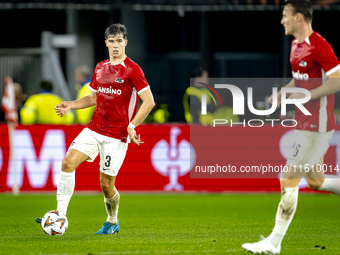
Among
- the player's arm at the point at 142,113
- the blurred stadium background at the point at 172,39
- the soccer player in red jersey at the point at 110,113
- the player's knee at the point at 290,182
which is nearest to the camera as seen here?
Result: the player's knee at the point at 290,182

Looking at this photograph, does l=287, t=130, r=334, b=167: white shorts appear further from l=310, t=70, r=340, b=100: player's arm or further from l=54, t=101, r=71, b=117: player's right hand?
l=54, t=101, r=71, b=117: player's right hand

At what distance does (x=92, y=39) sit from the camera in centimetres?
2020

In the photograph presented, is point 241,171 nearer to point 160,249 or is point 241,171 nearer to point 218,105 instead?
→ point 218,105

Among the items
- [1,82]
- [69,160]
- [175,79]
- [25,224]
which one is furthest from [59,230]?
[175,79]

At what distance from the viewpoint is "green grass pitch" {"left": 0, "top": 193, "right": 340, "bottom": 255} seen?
20.0ft

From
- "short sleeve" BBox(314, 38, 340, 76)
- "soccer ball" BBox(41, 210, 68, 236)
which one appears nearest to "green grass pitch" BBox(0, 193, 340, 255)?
"soccer ball" BBox(41, 210, 68, 236)

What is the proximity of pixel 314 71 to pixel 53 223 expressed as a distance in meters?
3.09

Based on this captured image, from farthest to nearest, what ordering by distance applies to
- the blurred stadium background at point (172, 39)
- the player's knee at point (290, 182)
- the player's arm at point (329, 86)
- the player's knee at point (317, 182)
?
the blurred stadium background at point (172, 39), the player's knee at point (317, 182), the player's knee at point (290, 182), the player's arm at point (329, 86)

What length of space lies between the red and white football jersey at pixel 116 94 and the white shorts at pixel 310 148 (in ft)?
6.17

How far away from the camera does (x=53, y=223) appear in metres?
6.46

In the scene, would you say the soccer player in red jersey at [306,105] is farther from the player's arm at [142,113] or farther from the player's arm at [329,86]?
the player's arm at [142,113]

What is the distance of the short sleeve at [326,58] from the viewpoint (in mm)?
5520

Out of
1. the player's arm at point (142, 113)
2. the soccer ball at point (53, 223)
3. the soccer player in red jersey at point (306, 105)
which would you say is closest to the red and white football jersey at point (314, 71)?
the soccer player in red jersey at point (306, 105)

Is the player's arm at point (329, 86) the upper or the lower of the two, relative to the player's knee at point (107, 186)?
upper
